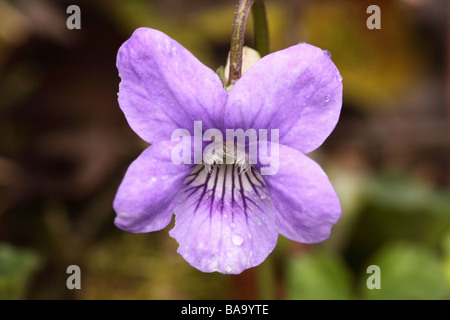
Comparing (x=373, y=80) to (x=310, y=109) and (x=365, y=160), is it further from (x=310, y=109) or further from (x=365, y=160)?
(x=310, y=109)

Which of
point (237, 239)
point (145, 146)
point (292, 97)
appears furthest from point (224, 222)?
point (145, 146)

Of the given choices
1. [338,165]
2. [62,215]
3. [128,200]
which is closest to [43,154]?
[62,215]

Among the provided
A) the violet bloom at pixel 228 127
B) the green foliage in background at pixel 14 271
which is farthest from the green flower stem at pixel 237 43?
the green foliage in background at pixel 14 271

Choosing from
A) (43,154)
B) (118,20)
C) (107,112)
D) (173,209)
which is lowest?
(173,209)

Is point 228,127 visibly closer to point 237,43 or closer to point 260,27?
point 237,43

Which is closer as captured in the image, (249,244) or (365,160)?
(249,244)

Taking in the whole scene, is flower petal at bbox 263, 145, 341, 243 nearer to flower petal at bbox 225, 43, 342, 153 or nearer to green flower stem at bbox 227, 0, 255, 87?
flower petal at bbox 225, 43, 342, 153

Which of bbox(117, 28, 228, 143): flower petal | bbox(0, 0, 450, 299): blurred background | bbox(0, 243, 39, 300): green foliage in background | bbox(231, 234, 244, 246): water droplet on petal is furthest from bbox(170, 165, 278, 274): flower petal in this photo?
bbox(0, 243, 39, 300): green foliage in background
